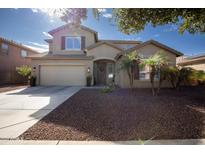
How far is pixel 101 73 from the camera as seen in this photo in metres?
14.8

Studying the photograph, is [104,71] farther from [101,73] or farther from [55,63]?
[55,63]

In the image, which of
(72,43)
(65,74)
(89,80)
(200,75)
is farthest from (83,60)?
(200,75)

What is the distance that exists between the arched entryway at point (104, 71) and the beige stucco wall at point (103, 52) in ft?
2.85

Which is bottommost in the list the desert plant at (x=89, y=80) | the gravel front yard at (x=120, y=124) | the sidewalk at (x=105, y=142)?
the sidewalk at (x=105, y=142)

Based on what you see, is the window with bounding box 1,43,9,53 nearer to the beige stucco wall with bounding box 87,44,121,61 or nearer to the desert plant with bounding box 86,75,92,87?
the beige stucco wall with bounding box 87,44,121,61

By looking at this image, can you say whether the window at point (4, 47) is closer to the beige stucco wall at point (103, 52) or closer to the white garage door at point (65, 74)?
the white garage door at point (65, 74)

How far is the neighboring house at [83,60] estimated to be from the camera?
1089 centimetres

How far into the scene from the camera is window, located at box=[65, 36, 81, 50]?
48.3ft

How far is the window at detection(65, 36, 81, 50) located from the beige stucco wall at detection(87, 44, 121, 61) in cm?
186

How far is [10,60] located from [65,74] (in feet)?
27.3

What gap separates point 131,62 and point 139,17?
3248 mm

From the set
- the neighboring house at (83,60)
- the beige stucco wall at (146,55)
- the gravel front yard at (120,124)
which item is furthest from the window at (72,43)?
the gravel front yard at (120,124)

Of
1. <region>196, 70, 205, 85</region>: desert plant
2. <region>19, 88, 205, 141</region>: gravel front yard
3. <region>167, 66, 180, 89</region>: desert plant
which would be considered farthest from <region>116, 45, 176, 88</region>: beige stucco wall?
<region>19, 88, 205, 141</region>: gravel front yard
